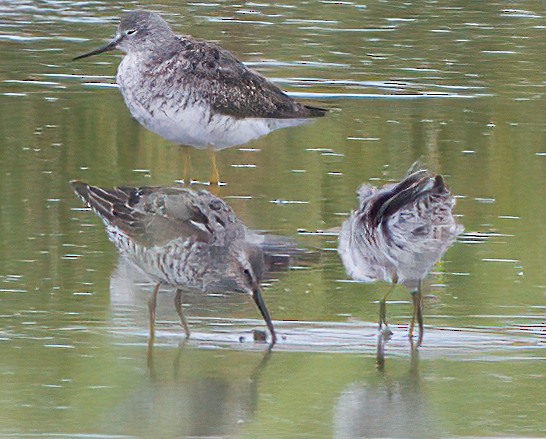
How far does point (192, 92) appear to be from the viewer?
10797 mm

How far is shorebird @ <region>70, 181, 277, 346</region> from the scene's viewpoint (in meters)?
7.17

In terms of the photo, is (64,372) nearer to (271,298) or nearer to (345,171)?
(271,298)

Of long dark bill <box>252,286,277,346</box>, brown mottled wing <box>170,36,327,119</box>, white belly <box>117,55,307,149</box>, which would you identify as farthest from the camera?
brown mottled wing <box>170,36,327,119</box>

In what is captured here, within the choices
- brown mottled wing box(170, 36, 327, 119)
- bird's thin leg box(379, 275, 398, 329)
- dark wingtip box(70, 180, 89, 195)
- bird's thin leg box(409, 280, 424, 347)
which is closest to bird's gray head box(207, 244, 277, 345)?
bird's thin leg box(379, 275, 398, 329)

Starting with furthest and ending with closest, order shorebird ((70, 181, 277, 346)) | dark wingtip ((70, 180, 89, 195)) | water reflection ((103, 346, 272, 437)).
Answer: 1. dark wingtip ((70, 180, 89, 195))
2. shorebird ((70, 181, 277, 346))
3. water reflection ((103, 346, 272, 437))

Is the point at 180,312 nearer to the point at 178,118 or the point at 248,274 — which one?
the point at 248,274

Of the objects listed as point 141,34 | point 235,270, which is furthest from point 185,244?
point 141,34

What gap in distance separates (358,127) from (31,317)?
515cm

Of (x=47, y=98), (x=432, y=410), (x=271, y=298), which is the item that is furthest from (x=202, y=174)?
(x=432, y=410)

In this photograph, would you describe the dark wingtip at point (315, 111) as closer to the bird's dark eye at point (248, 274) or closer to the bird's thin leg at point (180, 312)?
the bird's thin leg at point (180, 312)

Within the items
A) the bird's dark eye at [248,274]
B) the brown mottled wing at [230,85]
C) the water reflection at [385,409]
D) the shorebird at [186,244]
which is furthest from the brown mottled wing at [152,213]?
the brown mottled wing at [230,85]

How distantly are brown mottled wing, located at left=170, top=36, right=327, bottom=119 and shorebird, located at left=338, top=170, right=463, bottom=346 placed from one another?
370 cm

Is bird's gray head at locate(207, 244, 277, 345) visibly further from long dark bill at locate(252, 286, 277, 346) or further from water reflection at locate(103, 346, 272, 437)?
water reflection at locate(103, 346, 272, 437)

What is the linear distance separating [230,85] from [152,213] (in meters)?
3.72
